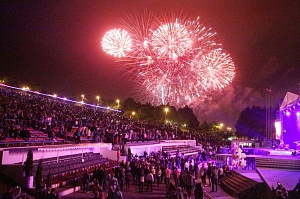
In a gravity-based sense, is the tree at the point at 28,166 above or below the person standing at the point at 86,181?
above

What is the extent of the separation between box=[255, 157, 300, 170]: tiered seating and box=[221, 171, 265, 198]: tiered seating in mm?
3419

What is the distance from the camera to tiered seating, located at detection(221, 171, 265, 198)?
55.7ft

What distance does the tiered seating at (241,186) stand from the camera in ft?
55.7

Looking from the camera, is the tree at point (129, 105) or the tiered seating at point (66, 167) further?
the tree at point (129, 105)

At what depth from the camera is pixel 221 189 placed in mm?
20406

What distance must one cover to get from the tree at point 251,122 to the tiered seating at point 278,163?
60469 millimetres

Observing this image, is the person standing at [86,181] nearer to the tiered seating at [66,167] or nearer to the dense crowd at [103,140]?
the dense crowd at [103,140]

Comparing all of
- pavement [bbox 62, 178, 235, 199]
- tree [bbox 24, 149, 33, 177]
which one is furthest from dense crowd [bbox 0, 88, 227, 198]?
tree [bbox 24, 149, 33, 177]

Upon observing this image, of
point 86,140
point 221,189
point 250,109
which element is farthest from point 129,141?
point 250,109

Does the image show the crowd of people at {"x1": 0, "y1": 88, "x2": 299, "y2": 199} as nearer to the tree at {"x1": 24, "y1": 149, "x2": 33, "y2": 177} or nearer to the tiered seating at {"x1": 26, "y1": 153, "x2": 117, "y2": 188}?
the tiered seating at {"x1": 26, "y1": 153, "x2": 117, "y2": 188}

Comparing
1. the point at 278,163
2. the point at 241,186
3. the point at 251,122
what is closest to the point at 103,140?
the point at 241,186

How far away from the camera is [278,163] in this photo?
23766 millimetres

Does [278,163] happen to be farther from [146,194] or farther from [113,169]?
[113,169]

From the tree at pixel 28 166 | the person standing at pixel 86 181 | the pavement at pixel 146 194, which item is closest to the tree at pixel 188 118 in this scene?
the pavement at pixel 146 194
